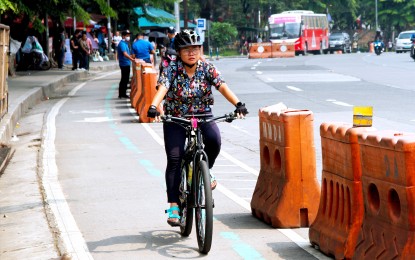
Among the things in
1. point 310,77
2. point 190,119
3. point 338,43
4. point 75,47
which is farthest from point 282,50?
point 190,119

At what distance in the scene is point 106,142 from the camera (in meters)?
17.0

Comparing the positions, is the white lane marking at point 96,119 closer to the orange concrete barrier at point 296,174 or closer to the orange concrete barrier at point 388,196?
the orange concrete barrier at point 296,174

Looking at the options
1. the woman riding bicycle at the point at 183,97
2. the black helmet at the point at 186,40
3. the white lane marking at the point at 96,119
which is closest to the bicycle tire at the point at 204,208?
the woman riding bicycle at the point at 183,97

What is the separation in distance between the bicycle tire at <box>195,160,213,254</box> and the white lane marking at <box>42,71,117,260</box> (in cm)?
86

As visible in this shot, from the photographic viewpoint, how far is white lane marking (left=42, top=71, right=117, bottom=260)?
8400mm

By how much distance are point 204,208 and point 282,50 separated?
6751 centimetres

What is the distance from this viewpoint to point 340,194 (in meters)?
7.48

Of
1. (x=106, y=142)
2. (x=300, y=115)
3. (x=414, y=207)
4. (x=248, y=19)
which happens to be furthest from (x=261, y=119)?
(x=248, y=19)

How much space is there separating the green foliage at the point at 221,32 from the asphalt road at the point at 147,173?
205 feet

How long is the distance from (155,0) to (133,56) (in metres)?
23.8

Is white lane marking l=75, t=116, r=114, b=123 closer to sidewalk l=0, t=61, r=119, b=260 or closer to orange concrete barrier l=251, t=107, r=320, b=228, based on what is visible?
sidewalk l=0, t=61, r=119, b=260

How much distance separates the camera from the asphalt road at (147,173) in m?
8.38

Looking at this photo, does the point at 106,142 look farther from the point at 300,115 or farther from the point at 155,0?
the point at 155,0

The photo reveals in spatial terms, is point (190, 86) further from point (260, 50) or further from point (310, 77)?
point (260, 50)
